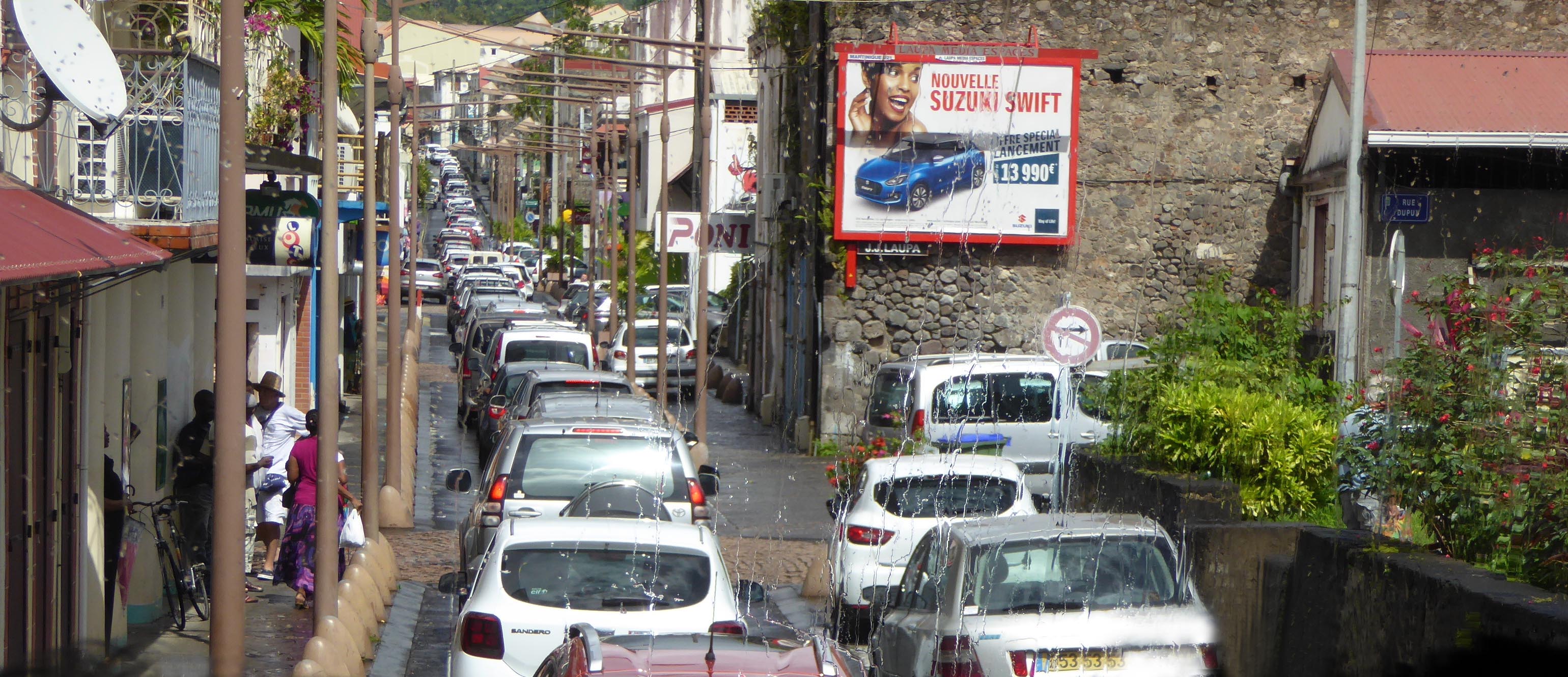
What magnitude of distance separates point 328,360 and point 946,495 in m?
4.76

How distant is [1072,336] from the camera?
16344mm

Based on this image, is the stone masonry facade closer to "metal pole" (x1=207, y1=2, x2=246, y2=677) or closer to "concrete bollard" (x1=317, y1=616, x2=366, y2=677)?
"concrete bollard" (x1=317, y1=616, x2=366, y2=677)

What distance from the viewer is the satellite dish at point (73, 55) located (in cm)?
850

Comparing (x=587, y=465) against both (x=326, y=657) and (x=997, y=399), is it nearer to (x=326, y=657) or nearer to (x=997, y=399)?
(x=326, y=657)

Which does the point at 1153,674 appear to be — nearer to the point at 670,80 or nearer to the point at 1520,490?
the point at 1520,490

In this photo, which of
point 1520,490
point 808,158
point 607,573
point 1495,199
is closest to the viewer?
point 1520,490

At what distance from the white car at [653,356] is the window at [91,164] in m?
23.7

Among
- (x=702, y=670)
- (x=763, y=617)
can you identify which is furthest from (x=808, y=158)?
(x=702, y=670)

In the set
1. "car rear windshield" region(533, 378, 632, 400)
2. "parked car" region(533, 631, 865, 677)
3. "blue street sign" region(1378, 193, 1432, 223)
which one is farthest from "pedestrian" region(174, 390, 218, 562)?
"blue street sign" region(1378, 193, 1432, 223)

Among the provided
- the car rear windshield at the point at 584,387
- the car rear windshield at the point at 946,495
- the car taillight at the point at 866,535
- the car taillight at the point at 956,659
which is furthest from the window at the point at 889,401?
the car taillight at the point at 956,659

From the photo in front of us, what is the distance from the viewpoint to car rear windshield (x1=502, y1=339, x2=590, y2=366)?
29.2m

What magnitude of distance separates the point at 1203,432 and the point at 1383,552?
143 inches

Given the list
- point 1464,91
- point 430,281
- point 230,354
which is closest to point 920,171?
point 1464,91

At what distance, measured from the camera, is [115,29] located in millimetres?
12852
